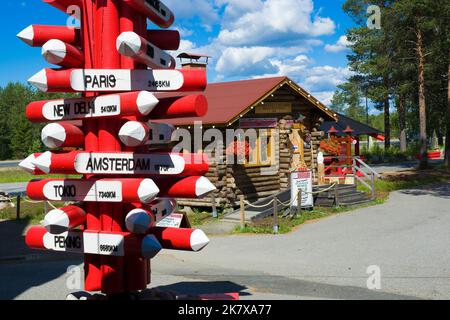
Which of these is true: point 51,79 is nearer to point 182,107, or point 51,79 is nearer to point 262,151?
point 182,107

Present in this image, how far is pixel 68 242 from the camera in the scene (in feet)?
13.9

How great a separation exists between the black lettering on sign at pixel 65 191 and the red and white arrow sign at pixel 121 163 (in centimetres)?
14

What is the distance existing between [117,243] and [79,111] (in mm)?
1151

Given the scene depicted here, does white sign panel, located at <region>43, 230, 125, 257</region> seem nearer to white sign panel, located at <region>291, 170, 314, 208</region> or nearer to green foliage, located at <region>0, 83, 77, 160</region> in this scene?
white sign panel, located at <region>291, 170, 314, 208</region>

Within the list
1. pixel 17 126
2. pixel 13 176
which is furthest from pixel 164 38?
pixel 17 126

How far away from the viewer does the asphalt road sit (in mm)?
7844

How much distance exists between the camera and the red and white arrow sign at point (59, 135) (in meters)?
4.11

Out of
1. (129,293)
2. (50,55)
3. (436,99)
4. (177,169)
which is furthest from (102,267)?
A: (436,99)

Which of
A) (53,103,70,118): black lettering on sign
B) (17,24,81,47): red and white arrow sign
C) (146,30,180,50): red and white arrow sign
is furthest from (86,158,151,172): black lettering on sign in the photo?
(146,30,180,50): red and white arrow sign

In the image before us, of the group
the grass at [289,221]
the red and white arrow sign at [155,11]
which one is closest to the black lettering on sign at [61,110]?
the red and white arrow sign at [155,11]

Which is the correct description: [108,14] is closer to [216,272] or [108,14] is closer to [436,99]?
[216,272]

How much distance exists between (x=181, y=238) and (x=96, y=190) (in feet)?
2.66

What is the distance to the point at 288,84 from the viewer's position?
18.0m

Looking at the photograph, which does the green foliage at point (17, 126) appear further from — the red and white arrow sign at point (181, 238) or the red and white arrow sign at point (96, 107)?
the red and white arrow sign at point (181, 238)
